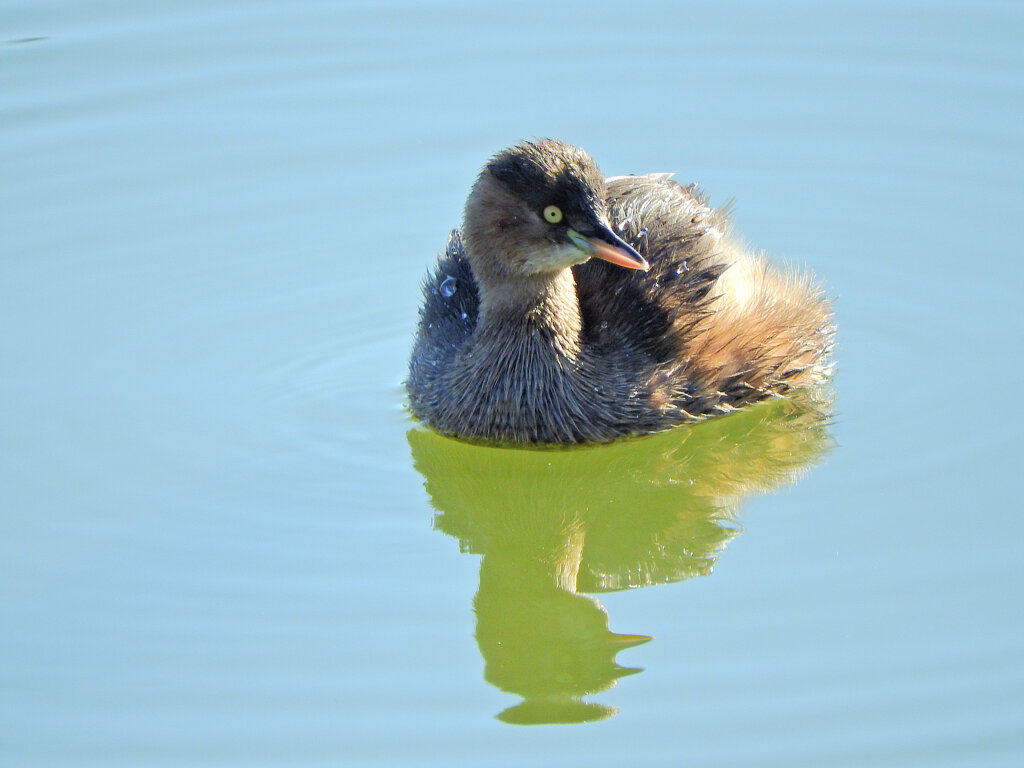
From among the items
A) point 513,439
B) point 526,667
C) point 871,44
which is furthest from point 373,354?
point 871,44

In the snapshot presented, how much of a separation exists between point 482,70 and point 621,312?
356 cm

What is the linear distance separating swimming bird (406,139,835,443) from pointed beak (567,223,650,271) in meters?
0.01

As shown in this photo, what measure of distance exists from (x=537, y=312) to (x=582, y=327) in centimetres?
26

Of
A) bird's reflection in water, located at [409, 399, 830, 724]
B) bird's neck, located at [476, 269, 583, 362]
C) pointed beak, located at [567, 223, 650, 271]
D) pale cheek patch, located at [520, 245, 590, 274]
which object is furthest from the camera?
Result: bird's neck, located at [476, 269, 583, 362]

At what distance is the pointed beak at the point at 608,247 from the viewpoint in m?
7.11

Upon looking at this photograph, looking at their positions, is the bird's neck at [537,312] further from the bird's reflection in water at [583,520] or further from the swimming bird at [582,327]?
the bird's reflection in water at [583,520]

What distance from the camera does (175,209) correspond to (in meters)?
9.74

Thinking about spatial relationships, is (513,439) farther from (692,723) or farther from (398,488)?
(692,723)

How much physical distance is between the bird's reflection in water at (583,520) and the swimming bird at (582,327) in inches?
4.5

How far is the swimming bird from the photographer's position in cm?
729

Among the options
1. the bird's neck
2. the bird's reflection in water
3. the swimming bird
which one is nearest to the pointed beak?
the swimming bird

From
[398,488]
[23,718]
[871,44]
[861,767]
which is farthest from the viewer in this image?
[871,44]

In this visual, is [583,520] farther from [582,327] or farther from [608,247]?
[608,247]

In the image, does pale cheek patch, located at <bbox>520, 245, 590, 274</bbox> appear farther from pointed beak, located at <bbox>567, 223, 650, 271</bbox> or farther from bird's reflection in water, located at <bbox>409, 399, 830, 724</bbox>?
bird's reflection in water, located at <bbox>409, 399, 830, 724</bbox>
